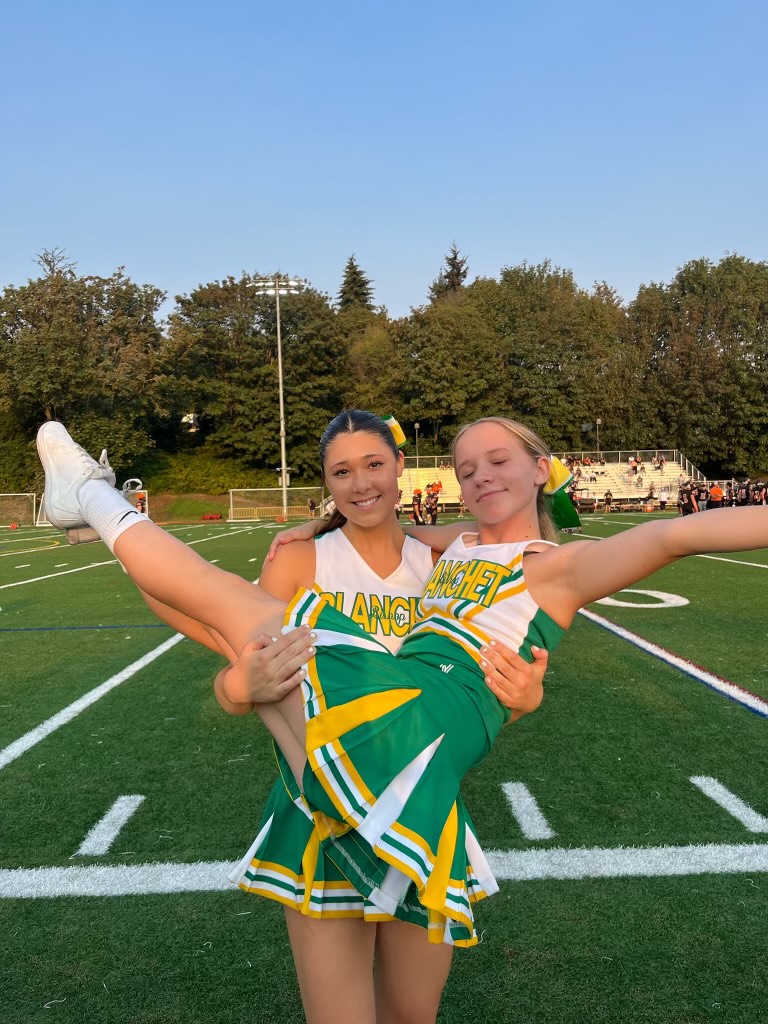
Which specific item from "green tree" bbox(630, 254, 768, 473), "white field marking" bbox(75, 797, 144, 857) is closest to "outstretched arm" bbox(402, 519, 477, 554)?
"white field marking" bbox(75, 797, 144, 857)

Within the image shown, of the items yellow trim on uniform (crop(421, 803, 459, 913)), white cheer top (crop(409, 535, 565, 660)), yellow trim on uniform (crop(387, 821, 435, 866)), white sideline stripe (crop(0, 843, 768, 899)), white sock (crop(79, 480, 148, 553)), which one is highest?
white sock (crop(79, 480, 148, 553))

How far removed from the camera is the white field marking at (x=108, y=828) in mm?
3438

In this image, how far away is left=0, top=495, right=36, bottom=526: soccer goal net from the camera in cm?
3631

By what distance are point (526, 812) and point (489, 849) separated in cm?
43

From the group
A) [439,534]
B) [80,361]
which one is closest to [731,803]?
[439,534]

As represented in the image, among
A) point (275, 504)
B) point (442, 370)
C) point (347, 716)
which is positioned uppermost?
point (442, 370)

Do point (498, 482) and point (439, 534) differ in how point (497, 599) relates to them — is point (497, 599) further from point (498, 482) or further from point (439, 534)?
point (439, 534)

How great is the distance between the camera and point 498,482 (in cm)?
219

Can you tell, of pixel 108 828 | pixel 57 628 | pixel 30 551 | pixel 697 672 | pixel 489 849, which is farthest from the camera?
pixel 30 551

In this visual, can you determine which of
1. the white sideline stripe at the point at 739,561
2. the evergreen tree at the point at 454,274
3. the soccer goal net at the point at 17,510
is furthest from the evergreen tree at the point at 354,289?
the white sideline stripe at the point at 739,561

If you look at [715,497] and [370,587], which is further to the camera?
[715,497]

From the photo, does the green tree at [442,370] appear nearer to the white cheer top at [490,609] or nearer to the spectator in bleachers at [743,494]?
the spectator in bleachers at [743,494]

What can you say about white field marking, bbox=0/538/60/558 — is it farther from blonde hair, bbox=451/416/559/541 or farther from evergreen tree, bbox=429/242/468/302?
evergreen tree, bbox=429/242/468/302

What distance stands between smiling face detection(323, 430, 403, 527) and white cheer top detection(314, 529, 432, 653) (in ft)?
0.34
